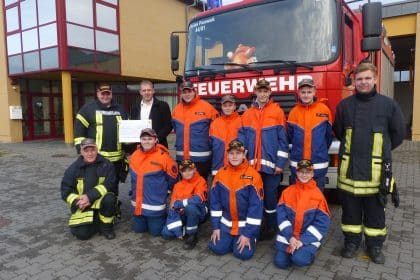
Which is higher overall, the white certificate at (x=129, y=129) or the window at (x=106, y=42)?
the window at (x=106, y=42)

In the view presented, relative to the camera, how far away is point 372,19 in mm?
3898

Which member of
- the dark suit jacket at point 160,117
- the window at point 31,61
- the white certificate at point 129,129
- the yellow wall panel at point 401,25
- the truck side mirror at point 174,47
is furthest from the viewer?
the window at point 31,61

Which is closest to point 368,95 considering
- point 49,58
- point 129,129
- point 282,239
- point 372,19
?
point 372,19

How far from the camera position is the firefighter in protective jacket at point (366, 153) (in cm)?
330

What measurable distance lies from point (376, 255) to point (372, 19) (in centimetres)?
244

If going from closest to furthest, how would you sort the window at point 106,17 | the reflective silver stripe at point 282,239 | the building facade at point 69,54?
the reflective silver stripe at point 282,239, the building facade at point 69,54, the window at point 106,17

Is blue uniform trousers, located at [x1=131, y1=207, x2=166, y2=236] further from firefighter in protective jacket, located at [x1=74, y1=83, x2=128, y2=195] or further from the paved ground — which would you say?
firefighter in protective jacket, located at [x1=74, y1=83, x2=128, y2=195]

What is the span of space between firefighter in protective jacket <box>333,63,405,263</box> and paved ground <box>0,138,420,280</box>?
262mm

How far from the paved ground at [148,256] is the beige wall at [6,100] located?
38.8 feet

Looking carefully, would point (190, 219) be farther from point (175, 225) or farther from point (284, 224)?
point (284, 224)

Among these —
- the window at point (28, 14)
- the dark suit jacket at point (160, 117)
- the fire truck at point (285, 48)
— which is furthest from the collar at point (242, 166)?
the window at point (28, 14)

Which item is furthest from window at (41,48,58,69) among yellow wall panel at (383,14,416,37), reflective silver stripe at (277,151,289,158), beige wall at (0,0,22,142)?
yellow wall panel at (383,14,416,37)

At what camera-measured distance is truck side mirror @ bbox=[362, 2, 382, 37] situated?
386 cm

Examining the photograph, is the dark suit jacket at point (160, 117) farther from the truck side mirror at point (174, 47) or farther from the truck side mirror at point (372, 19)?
the truck side mirror at point (372, 19)
